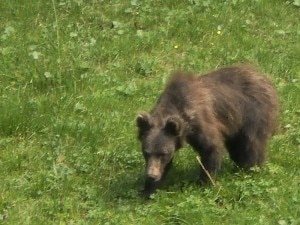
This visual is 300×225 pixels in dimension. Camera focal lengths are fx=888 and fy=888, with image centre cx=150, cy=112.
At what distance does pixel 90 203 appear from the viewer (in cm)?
865

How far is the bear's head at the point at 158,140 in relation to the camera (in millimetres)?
8508

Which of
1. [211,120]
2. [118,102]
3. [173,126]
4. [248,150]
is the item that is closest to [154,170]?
[173,126]

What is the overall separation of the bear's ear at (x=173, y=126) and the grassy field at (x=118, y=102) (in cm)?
60

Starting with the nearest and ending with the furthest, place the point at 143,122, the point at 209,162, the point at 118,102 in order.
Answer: the point at 143,122
the point at 209,162
the point at 118,102

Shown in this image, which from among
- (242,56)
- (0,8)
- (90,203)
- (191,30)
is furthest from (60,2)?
(90,203)

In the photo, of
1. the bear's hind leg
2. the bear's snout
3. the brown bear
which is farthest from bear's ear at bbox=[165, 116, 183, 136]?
the bear's hind leg

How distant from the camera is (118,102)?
1070 centimetres

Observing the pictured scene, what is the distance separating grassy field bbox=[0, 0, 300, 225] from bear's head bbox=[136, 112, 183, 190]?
0.96 ft

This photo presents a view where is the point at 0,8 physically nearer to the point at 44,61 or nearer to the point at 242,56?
the point at 44,61

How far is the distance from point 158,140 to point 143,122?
232mm

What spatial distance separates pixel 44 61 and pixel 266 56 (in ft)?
9.92

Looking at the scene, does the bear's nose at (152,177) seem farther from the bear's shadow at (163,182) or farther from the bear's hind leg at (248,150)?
the bear's hind leg at (248,150)

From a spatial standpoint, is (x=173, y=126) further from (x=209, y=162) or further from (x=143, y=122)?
(x=209, y=162)

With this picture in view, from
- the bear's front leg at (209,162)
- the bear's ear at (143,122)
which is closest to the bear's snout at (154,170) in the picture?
the bear's ear at (143,122)
